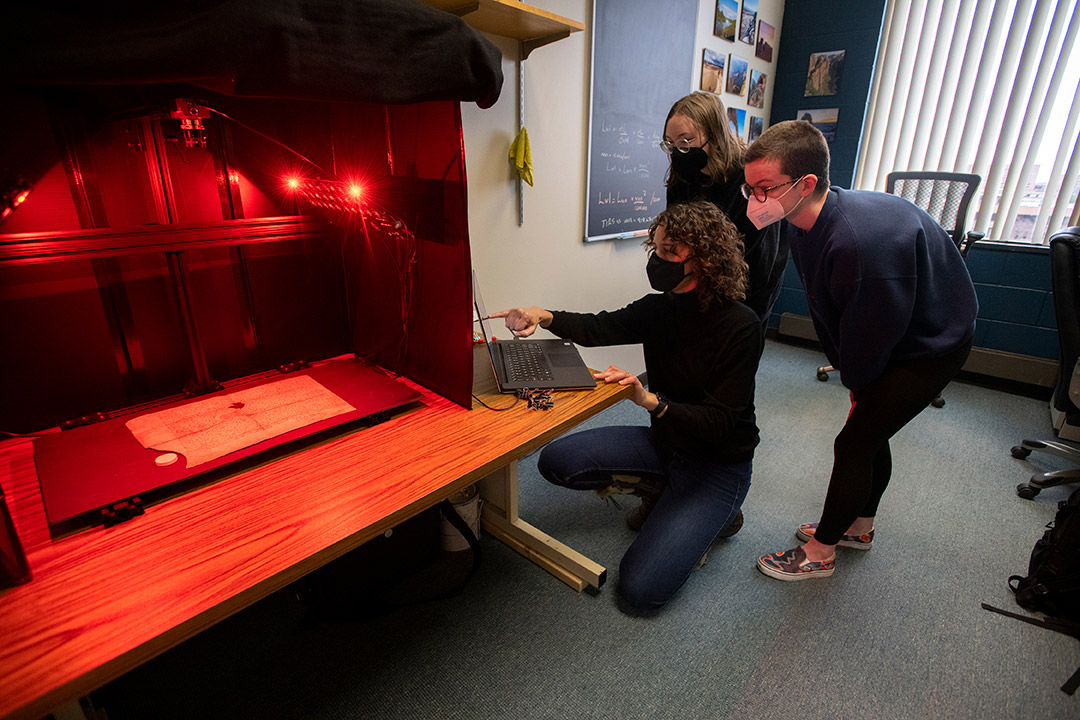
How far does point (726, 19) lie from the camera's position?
2.73 metres

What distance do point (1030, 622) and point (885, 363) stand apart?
33.2 inches

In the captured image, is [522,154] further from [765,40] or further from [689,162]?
[765,40]

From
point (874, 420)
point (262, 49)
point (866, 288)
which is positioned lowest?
point (874, 420)

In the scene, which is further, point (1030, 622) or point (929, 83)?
point (929, 83)

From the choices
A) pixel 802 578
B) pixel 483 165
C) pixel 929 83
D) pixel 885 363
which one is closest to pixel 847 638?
pixel 802 578

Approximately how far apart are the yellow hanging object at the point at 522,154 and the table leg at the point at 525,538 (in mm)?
961

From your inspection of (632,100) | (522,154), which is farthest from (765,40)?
(522,154)

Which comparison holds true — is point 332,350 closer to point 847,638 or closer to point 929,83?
point 847,638

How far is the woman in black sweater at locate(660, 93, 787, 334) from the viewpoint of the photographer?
65.4 inches

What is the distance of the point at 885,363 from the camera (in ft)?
4.48

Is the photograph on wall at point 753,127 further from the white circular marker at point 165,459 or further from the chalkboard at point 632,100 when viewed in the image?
the white circular marker at point 165,459

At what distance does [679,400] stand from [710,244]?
1.48 ft

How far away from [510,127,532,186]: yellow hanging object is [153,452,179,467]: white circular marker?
1302 millimetres

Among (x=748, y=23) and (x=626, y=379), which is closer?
(x=626, y=379)
